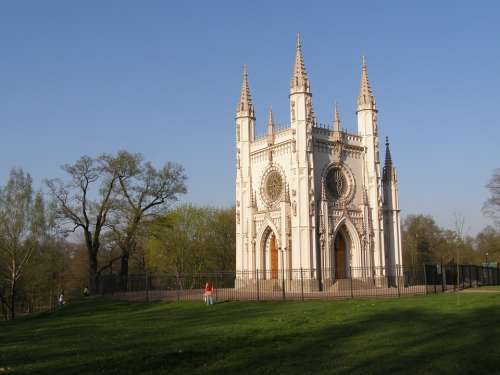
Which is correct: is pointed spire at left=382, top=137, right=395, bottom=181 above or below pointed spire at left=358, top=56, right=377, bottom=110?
below

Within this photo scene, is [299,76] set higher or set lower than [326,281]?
higher

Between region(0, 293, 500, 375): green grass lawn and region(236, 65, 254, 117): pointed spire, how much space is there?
25.6m

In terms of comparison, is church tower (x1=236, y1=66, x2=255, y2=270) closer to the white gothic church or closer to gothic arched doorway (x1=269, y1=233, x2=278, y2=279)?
the white gothic church

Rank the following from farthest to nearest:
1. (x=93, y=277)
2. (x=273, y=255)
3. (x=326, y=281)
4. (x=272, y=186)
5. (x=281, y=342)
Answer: (x=272, y=186)
(x=273, y=255)
(x=93, y=277)
(x=326, y=281)
(x=281, y=342)

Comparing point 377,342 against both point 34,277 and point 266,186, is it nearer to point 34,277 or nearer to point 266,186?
point 266,186

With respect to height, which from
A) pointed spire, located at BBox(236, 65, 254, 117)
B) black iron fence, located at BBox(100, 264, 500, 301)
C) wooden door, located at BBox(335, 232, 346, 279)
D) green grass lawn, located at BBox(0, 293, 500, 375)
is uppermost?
pointed spire, located at BBox(236, 65, 254, 117)

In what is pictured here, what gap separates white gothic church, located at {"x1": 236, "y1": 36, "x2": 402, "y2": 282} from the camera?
4012 centimetres

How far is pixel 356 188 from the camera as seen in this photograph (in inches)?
1748

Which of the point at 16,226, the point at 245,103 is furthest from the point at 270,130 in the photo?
the point at 16,226

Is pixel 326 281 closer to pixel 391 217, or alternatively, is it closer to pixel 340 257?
pixel 340 257

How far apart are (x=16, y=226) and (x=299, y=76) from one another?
2614 centimetres

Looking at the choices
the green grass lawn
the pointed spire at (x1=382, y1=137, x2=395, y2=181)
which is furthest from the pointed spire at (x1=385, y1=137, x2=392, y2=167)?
the green grass lawn

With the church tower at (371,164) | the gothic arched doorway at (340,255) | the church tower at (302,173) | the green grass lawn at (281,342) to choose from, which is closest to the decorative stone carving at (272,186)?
the church tower at (302,173)

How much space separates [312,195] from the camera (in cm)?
3991
